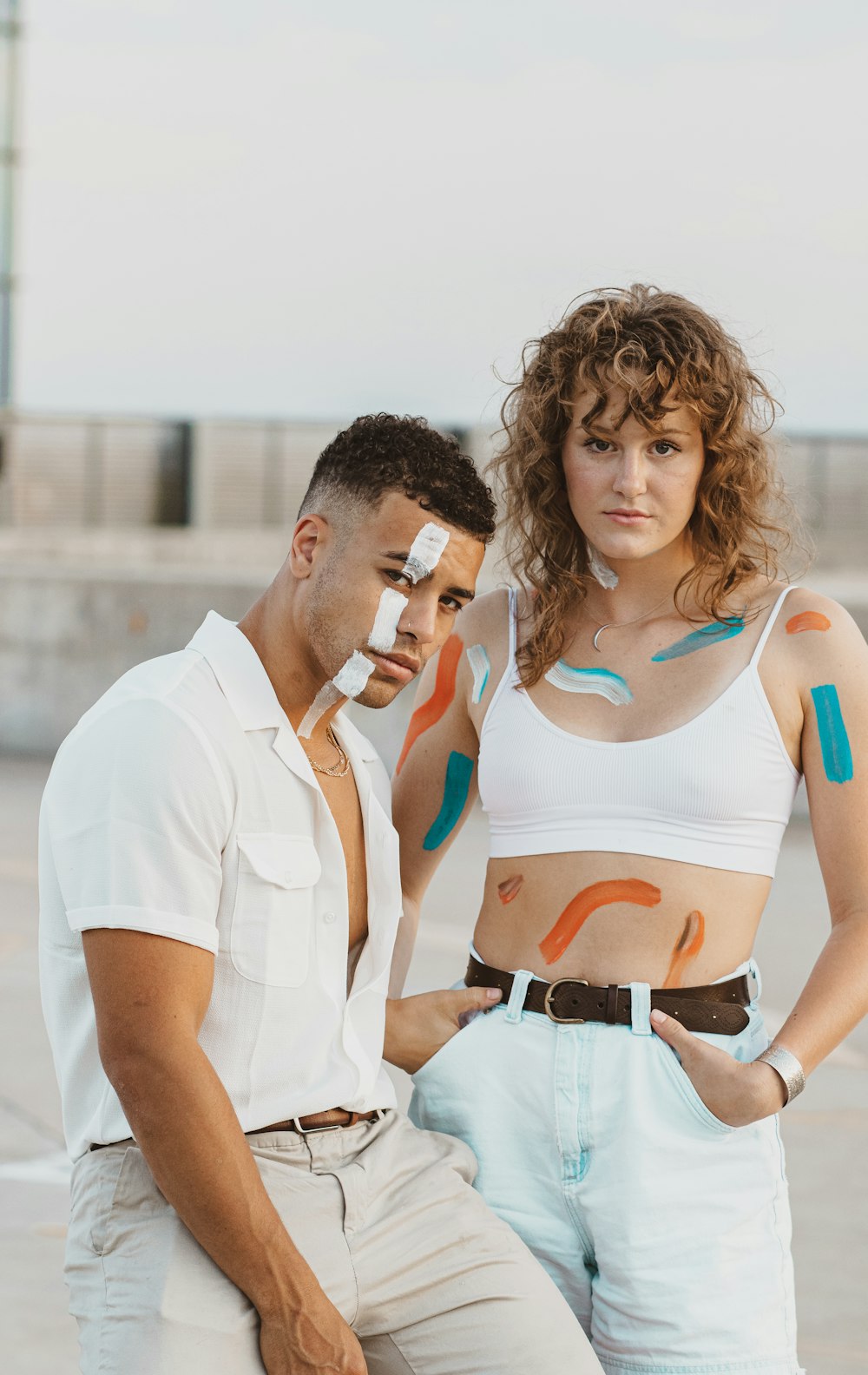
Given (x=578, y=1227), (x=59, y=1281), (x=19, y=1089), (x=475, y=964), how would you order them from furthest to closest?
(x=19, y=1089), (x=59, y=1281), (x=475, y=964), (x=578, y=1227)

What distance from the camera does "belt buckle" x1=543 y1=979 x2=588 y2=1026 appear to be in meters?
2.40

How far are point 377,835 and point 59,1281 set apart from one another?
214cm

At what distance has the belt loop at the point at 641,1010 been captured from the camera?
7.78 ft

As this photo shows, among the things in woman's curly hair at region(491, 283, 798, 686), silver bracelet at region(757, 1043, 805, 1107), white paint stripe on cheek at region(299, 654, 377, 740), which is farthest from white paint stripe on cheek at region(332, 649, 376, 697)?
silver bracelet at region(757, 1043, 805, 1107)

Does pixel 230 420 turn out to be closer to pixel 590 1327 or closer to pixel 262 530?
pixel 262 530

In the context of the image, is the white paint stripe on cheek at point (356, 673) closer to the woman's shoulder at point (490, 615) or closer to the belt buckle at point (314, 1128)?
the woman's shoulder at point (490, 615)

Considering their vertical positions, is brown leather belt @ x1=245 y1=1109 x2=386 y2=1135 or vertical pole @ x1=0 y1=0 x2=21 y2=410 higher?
vertical pole @ x1=0 y1=0 x2=21 y2=410

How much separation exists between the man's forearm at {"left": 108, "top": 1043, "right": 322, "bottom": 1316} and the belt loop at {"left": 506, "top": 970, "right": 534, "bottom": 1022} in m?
0.52

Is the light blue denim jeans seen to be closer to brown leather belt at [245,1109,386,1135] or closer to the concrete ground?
the concrete ground

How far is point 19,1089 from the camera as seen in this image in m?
5.24

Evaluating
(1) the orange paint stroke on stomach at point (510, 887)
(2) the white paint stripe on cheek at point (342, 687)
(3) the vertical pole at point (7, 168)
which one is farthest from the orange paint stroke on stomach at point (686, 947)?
(3) the vertical pole at point (7, 168)

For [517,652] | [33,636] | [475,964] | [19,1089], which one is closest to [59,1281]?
[19,1089]

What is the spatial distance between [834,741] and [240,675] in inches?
35.2

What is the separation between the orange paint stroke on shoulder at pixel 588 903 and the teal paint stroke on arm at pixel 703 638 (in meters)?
0.36
